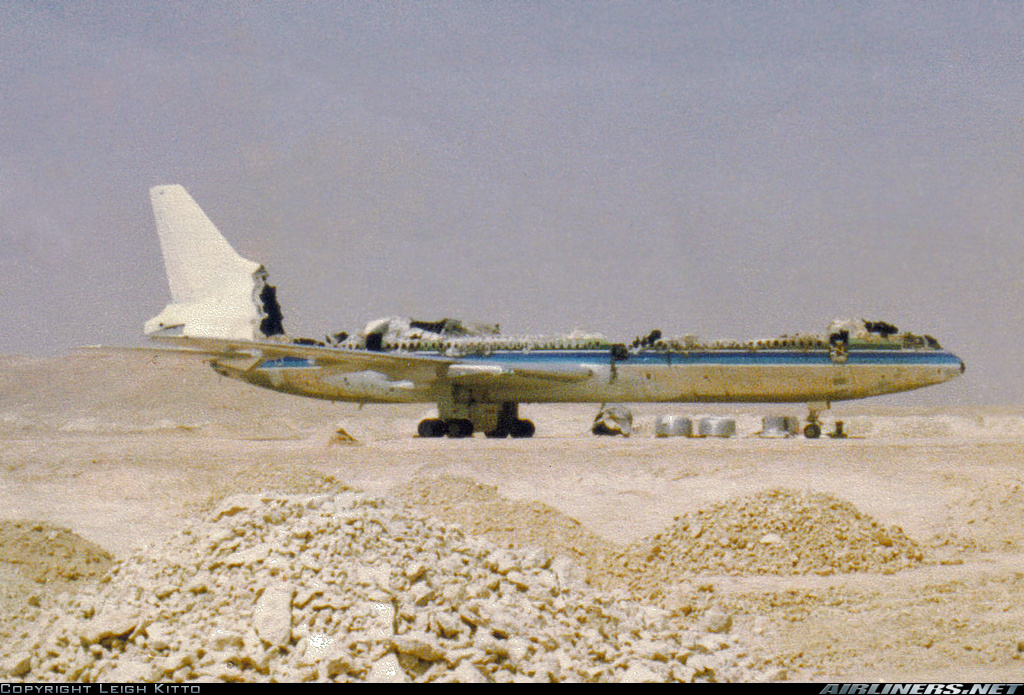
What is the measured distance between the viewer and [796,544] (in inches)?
484

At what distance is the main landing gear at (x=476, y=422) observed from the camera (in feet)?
89.0

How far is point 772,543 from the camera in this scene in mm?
12250

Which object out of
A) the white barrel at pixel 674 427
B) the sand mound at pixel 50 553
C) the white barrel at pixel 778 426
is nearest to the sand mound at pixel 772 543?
the sand mound at pixel 50 553

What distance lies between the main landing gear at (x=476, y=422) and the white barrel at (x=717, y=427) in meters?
5.66

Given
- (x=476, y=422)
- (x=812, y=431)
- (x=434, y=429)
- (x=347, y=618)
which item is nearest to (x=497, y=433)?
(x=476, y=422)

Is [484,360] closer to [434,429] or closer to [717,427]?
[434,429]

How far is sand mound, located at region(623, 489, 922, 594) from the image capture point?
11.9m

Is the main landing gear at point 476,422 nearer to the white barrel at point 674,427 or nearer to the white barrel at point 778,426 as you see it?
the white barrel at point 674,427

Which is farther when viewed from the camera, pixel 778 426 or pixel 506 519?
pixel 778 426

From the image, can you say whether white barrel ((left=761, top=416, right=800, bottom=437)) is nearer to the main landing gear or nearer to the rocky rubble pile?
the main landing gear

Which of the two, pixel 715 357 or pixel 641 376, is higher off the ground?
pixel 715 357

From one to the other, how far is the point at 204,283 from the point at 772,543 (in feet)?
68.2

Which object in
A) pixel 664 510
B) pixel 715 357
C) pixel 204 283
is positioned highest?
pixel 204 283

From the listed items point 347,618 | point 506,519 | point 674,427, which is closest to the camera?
point 347,618
